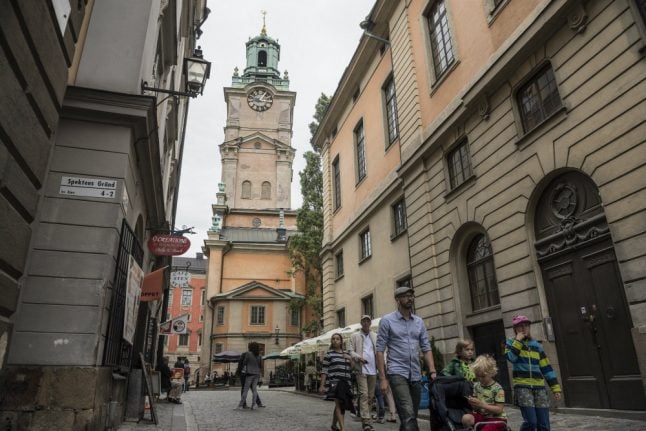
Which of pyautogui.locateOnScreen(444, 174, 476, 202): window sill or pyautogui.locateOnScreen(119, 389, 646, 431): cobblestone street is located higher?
pyautogui.locateOnScreen(444, 174, 476, 202): window sill

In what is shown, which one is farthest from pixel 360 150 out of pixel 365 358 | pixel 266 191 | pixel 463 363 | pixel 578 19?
pixel 266 191

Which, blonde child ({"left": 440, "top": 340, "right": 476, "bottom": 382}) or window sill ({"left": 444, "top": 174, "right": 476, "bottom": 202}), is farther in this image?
window sill ({"left": 444, "top": 174, "right": 476, "bottom": 202})

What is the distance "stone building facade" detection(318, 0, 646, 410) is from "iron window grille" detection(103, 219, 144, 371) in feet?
25.3

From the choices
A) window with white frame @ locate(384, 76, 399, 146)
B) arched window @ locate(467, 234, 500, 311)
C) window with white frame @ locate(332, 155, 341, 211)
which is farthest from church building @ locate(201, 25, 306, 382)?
arched window @ locate(467, 234, 500, 311)

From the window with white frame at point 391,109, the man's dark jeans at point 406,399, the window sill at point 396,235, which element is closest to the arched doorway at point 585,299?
the man's dark jeans at point 406,399

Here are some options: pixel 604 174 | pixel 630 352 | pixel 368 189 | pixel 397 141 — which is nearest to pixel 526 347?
pixel 630 352

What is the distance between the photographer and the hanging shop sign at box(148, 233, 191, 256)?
1141 centimetres

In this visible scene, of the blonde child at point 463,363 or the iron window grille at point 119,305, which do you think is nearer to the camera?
the blonde child at point 463,363

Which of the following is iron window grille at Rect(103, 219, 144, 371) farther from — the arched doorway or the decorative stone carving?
the decorative stone carving

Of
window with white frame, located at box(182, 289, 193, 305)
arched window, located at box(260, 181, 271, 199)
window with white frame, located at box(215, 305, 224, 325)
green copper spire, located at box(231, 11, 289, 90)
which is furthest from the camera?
window with white frame, located at box(182, 289, 193, 305)

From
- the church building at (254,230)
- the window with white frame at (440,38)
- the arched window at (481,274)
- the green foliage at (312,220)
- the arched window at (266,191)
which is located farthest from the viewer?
the arched window at (266,191)

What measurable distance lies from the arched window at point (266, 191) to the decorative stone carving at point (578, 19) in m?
46.1

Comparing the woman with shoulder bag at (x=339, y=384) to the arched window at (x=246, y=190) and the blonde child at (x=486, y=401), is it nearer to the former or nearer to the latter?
the blonde child at (x=486, y=401)

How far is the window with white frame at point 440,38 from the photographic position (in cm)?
1379
